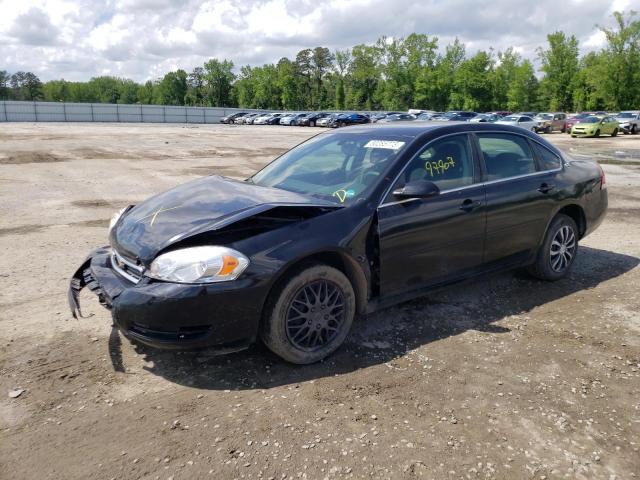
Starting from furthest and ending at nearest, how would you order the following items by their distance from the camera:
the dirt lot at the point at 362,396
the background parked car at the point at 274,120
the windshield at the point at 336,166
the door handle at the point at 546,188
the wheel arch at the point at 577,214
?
the background parked car at the point at 274,120 < the wheel arch at the point at 577,214 < the door handle at the point at 546,188 < the windshield at the point at 336,166 < the dirt lot at the point at 362,396

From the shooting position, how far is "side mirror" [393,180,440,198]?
4023 millimetres

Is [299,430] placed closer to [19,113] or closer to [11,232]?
[11,232]

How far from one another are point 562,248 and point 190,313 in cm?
401

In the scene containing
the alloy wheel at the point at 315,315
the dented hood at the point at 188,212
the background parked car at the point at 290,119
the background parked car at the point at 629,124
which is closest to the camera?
the dented hood at the point at 188,212

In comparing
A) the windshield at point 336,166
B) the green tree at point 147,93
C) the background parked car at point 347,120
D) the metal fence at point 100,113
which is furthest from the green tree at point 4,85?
the windshield at point 336,166

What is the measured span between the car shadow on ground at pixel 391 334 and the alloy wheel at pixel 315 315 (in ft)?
0.59

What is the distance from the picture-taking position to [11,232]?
24.5 ft

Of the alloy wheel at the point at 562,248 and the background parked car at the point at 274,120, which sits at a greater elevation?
the background parked car at the point at 274,120

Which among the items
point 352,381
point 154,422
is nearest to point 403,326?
point 352,381

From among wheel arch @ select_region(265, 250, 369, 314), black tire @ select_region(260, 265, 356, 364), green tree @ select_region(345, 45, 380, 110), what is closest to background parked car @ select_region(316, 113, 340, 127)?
green tree @ select_region(345, 45, 380, 110)

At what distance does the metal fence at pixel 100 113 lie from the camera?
A: 194 ft

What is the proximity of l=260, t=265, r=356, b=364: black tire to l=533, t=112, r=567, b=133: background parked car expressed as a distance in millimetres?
41078

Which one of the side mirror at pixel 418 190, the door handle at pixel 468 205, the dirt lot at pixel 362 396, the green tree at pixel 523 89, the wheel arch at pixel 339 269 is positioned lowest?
the dirt lot at pixel 362 396

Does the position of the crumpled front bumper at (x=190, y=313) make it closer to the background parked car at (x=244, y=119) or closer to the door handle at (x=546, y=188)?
the door handle at (x=546, y=188)
